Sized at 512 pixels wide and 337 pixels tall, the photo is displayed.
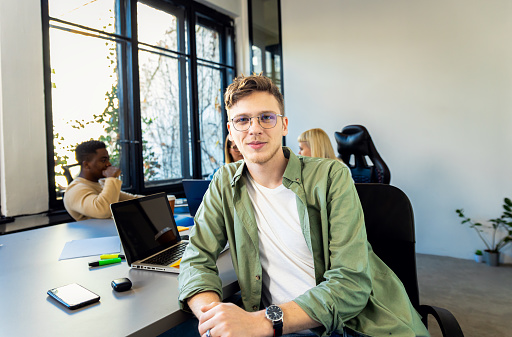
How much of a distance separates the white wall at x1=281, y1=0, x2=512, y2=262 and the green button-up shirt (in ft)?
9.60

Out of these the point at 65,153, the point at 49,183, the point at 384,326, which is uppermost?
the point at 65,153

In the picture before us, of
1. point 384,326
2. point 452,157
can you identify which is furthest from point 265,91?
point 452,157

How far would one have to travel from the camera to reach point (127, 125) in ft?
11.9

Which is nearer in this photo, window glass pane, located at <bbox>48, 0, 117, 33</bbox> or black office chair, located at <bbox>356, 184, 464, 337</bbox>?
black office chair, located at <bbox>356, 184, 464, 337</bbox>

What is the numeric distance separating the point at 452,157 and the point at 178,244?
3223mm

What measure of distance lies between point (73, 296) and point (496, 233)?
3.84 metres

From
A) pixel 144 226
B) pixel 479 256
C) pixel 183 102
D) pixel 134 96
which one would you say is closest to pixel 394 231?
pixel 144 226

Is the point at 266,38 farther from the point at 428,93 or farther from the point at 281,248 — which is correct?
the point at 281,248

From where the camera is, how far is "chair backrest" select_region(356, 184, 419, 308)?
1.29m

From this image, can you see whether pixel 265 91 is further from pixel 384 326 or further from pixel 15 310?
pixel 15 310

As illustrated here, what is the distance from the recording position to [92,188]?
7.67 feet

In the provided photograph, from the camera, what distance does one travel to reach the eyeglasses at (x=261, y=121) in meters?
1.28

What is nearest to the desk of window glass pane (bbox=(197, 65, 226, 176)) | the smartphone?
the smartphone

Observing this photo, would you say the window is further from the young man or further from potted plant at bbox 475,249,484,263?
potted plant at bbox 475,249,484,263
